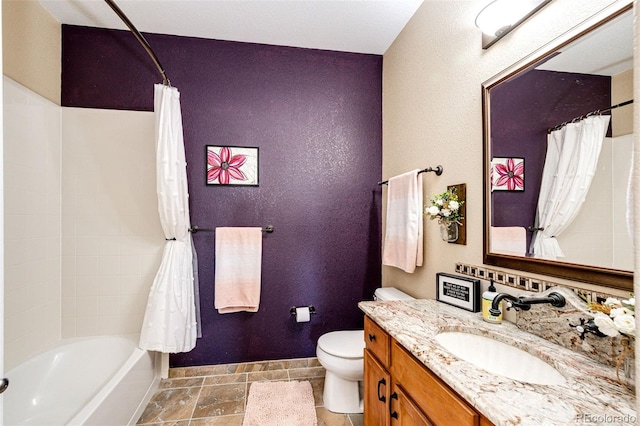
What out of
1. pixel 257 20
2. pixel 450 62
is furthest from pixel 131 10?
pixel 450 62

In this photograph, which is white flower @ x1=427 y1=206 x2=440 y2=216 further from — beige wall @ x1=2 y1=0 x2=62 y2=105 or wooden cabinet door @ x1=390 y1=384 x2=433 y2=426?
beige wall @ x1=2 y1=0 x2=62 y2=105

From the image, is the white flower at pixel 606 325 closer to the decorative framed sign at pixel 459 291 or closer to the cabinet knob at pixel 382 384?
the decorative framed sign at pixel 459 291

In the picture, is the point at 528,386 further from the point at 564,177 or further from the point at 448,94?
the point at 448,94

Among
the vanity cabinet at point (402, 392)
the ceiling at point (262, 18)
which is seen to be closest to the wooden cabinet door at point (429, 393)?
the vanity cabinet at point (402, 392)

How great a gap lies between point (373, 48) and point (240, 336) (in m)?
2.60

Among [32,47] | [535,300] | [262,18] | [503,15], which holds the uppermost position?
[262,18]

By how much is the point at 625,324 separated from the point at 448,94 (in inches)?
52.4

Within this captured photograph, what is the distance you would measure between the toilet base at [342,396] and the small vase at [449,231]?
3.67ft

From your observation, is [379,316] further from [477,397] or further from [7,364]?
[7,364]

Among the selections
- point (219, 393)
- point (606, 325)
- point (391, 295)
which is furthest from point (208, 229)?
point (606, 325)

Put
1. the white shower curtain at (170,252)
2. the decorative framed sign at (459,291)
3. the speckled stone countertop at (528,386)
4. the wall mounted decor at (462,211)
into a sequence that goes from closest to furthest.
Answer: the speckled stone countertop at (528,386) → the decorative framed sign at (459,291) → the wall mounted decor at (462,211) → the white shower curtain at (170,252)

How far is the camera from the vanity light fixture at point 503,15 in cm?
116

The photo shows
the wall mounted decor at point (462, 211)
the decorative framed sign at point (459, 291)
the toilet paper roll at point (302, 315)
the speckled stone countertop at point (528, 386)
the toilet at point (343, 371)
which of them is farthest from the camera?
the toilet paper roll at point (302, 315)

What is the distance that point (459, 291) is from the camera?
145 cm
